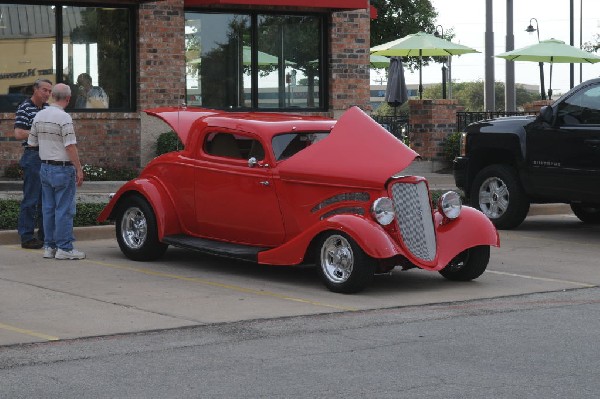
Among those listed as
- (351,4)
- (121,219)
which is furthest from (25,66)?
(121,219)

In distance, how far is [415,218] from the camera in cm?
1127

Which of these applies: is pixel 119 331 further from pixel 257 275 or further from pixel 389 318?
pixel 257 275

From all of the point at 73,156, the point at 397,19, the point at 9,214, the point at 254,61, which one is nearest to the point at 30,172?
the point at 73,156

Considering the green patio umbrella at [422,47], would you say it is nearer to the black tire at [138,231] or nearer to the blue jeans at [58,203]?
the black tire at [138,231]

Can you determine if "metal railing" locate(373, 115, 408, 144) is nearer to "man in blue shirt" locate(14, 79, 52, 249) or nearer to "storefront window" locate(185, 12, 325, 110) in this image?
"storefront window" locate(185, 12, 325, 110)

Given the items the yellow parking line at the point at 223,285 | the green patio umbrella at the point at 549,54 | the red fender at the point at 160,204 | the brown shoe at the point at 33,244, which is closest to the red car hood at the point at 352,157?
the yellow parking line at the point at 223,285

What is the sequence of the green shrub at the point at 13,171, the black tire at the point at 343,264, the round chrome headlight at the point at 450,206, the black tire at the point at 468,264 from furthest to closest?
the green shrub at the point at 13,171 < the black tire at the point at 468,264 < the round chrome headlight at the point at 450,206 < the black tire at the point at 343,264

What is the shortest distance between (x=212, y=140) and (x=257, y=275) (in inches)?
58.5

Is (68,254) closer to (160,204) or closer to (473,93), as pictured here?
(160,204)

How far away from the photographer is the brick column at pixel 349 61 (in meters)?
23.4

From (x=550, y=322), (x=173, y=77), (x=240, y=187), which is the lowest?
(x=550, y=322)

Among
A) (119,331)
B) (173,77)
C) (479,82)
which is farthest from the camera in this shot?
(479,82)

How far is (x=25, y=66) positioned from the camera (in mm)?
21016

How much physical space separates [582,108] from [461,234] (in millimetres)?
4848
